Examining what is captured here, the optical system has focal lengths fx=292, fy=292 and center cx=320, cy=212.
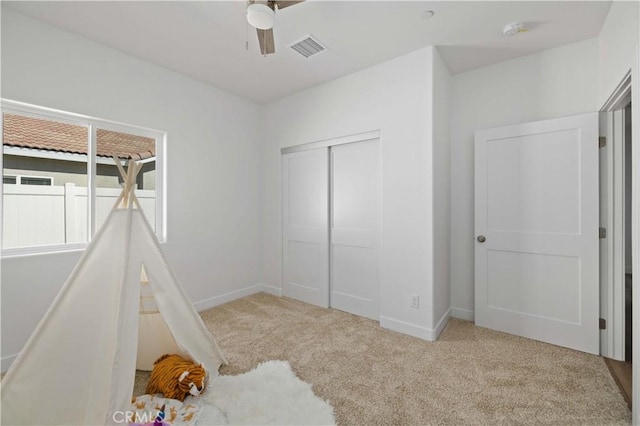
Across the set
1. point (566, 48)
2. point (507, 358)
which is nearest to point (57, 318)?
point (507, 358)

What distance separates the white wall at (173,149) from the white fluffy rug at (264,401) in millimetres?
1643

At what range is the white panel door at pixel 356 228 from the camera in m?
3.16

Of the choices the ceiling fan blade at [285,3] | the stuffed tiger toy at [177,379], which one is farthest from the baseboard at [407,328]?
Result: the ceiling fan blade at [285,3]

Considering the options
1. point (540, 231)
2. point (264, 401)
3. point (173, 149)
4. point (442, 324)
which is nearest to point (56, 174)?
point (173, 149)

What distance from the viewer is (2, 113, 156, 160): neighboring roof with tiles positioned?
2.33 meters

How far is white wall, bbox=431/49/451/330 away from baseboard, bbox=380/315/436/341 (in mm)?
120

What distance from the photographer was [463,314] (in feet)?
10.3

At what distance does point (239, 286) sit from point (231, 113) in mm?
2263

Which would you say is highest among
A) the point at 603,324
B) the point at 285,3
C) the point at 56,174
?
the point at 285,3

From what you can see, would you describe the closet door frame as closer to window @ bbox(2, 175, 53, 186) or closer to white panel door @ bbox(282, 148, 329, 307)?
white panel door @ bbox(282, 148, 329, 307)

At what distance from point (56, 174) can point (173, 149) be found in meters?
1.02

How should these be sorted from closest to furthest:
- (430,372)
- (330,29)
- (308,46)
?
(430,372) < (330,29) < (308,46)

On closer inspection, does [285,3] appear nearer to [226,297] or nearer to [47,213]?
[47,213]

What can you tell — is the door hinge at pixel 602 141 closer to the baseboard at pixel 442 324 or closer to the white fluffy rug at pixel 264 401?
the baseboard at pixel 442 324
